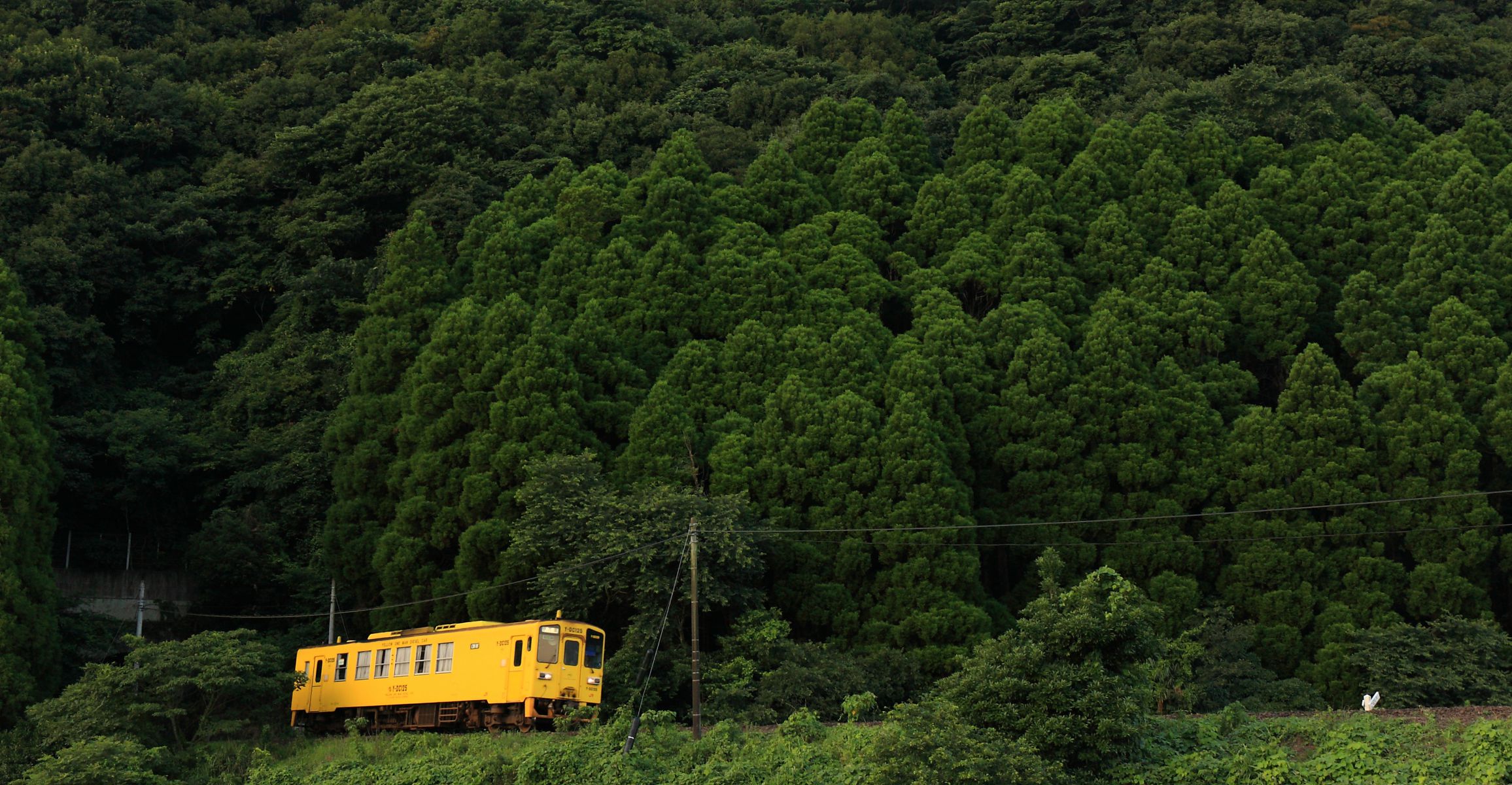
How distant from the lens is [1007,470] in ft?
103

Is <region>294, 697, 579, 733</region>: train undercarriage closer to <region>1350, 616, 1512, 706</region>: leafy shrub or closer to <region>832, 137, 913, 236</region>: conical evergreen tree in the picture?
<region>1350, 616, 1512, 706</region>: leafy shrub

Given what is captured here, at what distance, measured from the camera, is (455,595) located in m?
28.7

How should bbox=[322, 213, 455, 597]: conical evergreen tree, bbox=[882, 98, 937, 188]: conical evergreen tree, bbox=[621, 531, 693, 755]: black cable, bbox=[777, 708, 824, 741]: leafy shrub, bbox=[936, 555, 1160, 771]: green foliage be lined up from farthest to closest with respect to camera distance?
bbox=[882, 98, 937, 188]: conical evergreen tree
bbox=[322, 213, 455, 597]: conical evergreen tree
bbox=[621, 531, 693, 755]: black cable
bbox=[777, 708, 824, 741]: leafy shrub
bbox=[936, 555, 1160, 771]: green foliage

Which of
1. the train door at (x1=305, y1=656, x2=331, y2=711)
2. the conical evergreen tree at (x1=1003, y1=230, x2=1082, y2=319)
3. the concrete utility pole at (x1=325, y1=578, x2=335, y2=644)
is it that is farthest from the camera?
the conical evergreen tree at (x1=1003, y1=230, x2=1082, y2=319)

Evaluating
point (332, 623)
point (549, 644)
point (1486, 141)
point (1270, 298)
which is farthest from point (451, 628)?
point (1486, 141)

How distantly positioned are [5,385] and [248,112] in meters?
21.3

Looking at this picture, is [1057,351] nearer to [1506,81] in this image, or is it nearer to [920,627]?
[920,627]

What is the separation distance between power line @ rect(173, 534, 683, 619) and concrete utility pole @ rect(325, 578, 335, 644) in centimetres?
24

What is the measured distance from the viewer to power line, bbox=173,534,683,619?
26.0m

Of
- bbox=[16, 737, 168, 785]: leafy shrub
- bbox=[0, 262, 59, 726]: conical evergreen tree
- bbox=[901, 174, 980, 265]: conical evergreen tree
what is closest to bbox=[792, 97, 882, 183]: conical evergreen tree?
bbox=[901, 174, 980, 265]: conical evergreen tree

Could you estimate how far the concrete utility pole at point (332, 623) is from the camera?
30.2m

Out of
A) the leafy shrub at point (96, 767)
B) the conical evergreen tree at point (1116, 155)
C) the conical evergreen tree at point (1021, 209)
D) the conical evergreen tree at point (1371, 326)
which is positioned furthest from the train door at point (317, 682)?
the conical evergreen tree at point (1116, 155)

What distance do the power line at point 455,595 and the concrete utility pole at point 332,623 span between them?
0.24 metres

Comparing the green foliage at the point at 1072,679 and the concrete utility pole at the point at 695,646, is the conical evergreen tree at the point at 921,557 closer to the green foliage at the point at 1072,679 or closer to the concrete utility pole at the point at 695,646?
the concrete utility pole at the point at 695,646
